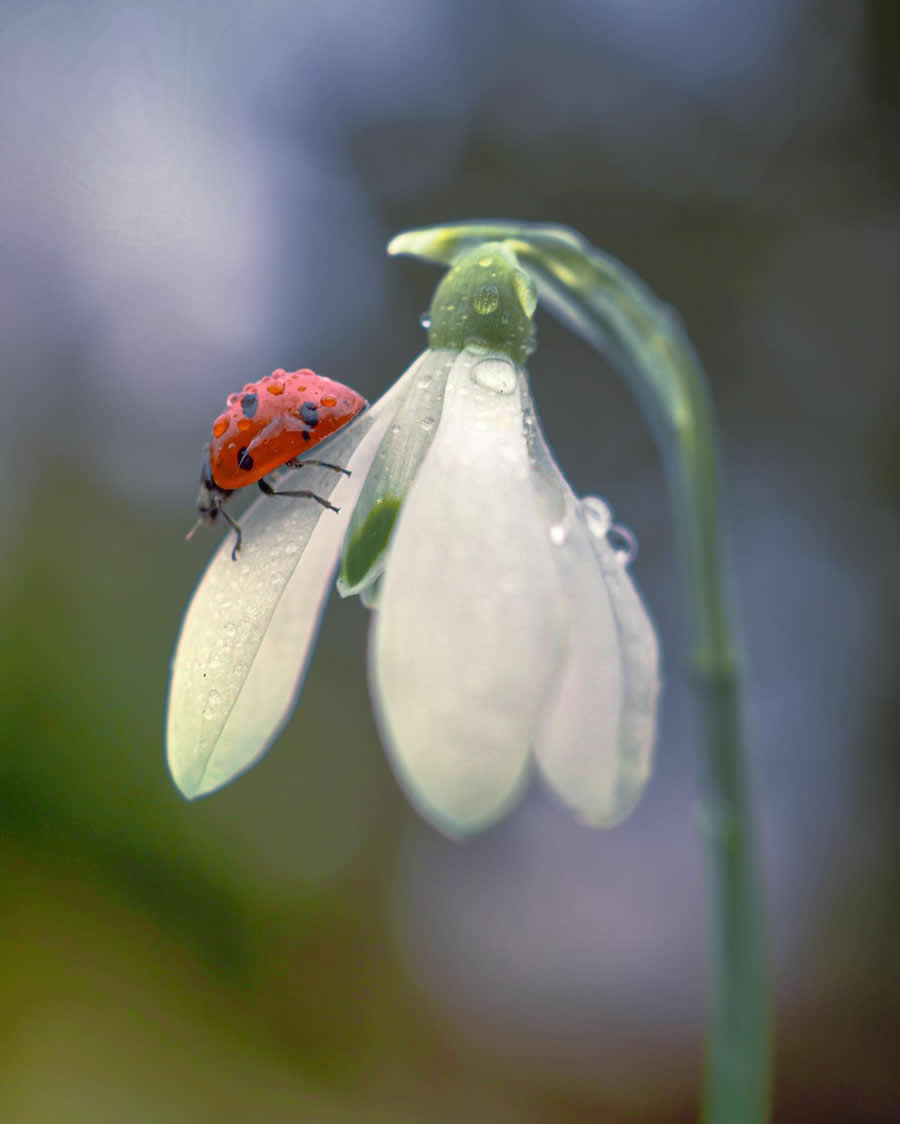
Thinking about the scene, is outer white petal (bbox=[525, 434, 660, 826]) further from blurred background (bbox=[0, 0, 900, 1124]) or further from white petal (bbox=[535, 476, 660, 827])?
blurred background (bbox=[0, 0, 900, 1124])

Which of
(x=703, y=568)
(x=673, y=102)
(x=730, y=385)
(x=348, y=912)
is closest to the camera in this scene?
(x=703, y=568)

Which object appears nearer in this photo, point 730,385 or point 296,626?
point 296,626

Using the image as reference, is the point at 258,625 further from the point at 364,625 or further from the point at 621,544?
the point at 364,625

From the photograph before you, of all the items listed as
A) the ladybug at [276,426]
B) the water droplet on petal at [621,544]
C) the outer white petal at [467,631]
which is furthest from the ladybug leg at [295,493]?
the water droplet on petal at [621,544]

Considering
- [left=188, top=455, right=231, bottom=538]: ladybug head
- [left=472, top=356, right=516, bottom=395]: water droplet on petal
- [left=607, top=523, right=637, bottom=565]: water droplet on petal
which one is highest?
[left=472, top=356, right=516, bottom=395]: water droplet on petal

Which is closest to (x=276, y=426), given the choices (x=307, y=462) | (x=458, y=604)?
(x=307, y=462)

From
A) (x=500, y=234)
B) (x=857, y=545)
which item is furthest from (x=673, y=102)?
(x=500, y=234)

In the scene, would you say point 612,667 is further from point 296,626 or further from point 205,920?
point 205,920

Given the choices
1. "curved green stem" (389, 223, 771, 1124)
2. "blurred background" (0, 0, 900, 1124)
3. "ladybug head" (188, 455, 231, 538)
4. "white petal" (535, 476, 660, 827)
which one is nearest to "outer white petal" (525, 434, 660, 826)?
"white petal" (535, 476, 660, 827)

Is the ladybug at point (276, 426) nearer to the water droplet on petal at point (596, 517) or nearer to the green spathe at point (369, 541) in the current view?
the green spathe at point (369, 541)
